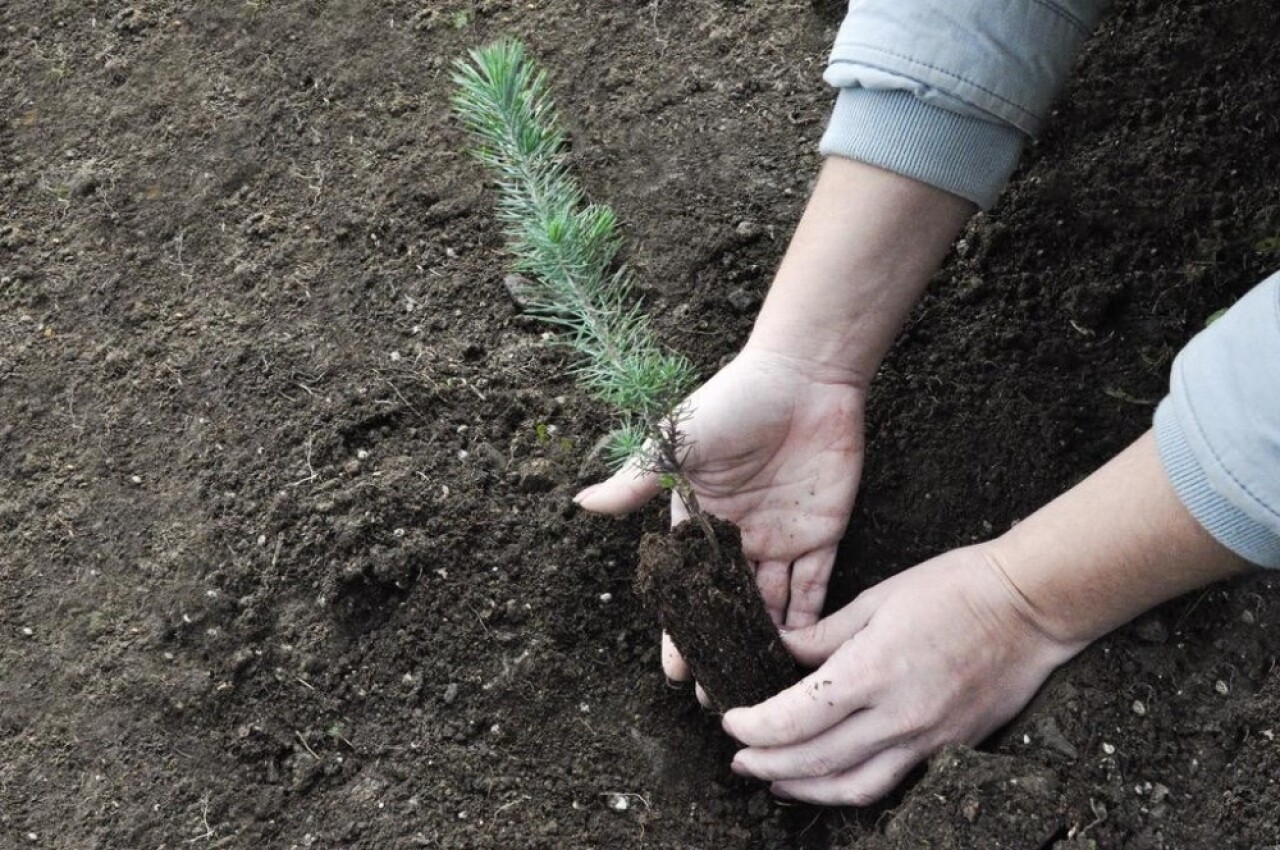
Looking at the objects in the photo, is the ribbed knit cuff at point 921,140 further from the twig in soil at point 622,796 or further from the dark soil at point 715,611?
the twig in soil at point 622,796

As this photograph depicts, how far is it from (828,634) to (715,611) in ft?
0.87

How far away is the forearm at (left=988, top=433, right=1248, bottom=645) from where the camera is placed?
170 cm

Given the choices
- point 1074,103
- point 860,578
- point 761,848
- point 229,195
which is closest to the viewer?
point 761,848

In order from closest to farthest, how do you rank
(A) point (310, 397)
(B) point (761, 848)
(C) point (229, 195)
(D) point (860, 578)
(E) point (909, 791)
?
(E) point (909, 791) → (B) point (761, 848) → (D) point (860, 578) → (A) point (310, 397) → (C) point (229, 195)

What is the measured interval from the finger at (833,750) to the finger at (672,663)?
0.67 feet

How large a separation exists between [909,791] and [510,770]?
68 centimetres

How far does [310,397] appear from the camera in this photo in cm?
245

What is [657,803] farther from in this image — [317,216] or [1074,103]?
[1074,103]

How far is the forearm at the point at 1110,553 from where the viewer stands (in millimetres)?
1702

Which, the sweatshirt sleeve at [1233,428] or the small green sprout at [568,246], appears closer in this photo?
the sweatshirt sleeve at [1233,428]

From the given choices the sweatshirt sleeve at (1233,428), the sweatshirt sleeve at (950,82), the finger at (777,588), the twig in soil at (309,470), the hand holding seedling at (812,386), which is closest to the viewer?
the sweatshirt sleeve at (1233,428)

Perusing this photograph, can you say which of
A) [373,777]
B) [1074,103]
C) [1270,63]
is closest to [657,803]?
[373,777]

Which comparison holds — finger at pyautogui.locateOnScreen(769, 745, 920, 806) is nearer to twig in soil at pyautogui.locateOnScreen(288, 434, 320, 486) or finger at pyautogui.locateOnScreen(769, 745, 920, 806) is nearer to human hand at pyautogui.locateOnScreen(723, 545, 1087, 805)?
human hand at pyautogui.locateOnScreen(723, 545, 1087, 805)

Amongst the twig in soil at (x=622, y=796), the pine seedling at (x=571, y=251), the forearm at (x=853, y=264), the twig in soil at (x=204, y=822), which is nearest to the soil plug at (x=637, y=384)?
the pine seedling at (x=571, y=251)
